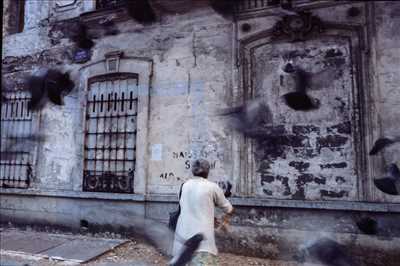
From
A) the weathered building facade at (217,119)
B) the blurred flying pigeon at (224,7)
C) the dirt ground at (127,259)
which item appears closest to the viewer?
the weathered building facade at (217,119)

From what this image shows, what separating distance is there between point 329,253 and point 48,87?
6681 millimetres

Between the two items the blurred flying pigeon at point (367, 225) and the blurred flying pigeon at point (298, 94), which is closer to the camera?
the blurred flying pigeon at point (367, 225)

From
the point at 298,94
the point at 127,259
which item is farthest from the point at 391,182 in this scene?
the point at 127,259

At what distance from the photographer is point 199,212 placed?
3.47 metres

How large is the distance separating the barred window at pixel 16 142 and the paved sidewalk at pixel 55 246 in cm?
138

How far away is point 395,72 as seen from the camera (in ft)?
17.0

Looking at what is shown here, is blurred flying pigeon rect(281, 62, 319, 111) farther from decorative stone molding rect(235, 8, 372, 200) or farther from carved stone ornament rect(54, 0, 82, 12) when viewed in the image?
carved stone ornament rect(54, 0, 82, 12)

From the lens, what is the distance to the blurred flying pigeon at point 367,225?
5020 mm

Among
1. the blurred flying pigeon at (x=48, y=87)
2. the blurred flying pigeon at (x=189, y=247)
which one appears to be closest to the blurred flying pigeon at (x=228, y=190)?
the blurred flying pigeon at (x=189, y=247)

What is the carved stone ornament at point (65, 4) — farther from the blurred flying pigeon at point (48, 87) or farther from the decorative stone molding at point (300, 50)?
the decorative stone molding at point (300, 50)

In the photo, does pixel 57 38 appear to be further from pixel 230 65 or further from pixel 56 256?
pixel 56 256

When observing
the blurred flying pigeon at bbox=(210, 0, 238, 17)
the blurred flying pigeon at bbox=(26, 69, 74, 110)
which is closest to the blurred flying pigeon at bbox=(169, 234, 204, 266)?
the blurred flying pigeon at bbox=(210, 0, 238, 17)

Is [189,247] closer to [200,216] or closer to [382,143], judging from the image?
[200,216]

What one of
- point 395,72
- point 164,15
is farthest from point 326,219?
point 164,15
